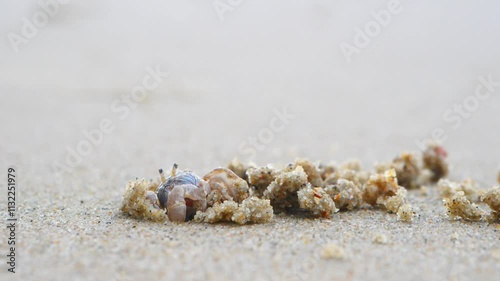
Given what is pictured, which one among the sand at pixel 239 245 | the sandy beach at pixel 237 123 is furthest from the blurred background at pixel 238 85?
the sand at pixel 239 245

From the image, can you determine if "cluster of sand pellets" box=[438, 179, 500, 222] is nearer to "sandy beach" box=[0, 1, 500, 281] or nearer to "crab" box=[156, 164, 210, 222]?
"sandy beach" box=[0, 1, 500, 281]

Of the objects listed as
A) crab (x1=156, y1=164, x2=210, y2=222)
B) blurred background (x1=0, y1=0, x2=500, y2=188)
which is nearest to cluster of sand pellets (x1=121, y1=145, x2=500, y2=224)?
crab (x1=156, y1=164, x2=210, y2=222)

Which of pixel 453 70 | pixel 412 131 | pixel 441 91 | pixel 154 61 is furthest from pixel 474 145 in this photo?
pixel 154 61

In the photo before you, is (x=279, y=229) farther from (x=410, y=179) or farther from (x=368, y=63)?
(x=368, y=63)

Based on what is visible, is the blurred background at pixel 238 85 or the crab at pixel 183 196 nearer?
the crab at pixel 183 196

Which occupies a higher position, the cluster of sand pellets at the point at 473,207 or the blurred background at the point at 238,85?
the blurred background at the point at 238,85

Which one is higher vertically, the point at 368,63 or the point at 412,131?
the point at 368,63

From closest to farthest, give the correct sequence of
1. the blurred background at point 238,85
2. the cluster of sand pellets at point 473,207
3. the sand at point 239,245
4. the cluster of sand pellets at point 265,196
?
the sand at point 239,245, the cluster of sand pellets at point 265,196, the cluster of sand pellets at point 473,207, the blurred background at point 238,85

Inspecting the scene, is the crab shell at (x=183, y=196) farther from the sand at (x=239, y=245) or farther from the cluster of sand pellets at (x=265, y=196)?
the sand at (x=239, y=245)
